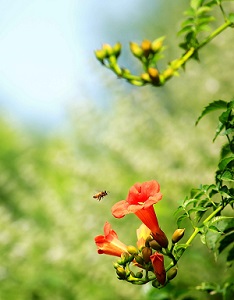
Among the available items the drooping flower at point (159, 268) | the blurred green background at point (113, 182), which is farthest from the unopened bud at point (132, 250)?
the blurred green background at point (113, 182)

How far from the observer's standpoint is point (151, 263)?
1798mm

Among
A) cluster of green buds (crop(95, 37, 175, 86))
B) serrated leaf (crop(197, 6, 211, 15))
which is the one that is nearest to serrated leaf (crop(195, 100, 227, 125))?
cluster of green buds (crop(95, 37, 175, 86))

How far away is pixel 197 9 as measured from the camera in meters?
2.47

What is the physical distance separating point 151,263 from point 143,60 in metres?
1.12

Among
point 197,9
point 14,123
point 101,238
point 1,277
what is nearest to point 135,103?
point 1,277

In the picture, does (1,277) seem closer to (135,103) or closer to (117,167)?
(135,103)

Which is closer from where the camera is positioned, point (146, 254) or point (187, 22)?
point (146, 254)

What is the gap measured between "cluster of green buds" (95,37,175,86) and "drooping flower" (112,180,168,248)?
78cm

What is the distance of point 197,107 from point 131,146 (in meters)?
1.37

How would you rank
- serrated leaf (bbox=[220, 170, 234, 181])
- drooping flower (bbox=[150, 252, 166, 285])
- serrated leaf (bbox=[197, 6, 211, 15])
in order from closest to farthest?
drooping flower (bbox=[150, 252, 166, 285]) → serrated leaf (bbox=[220, 170, 234, 181]) → serrated leaf (bbox=[197, 6, 211, 15])

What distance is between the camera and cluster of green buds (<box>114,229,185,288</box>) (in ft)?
5.71

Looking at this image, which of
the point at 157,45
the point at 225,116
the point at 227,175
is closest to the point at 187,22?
the point at 157,45

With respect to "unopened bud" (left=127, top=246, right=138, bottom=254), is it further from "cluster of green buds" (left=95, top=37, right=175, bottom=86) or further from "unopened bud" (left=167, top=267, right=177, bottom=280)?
"cluster of green buds" (left=95, top=37, right=175, bottom=86)

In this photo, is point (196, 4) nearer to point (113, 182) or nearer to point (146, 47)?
point (146, 47)
